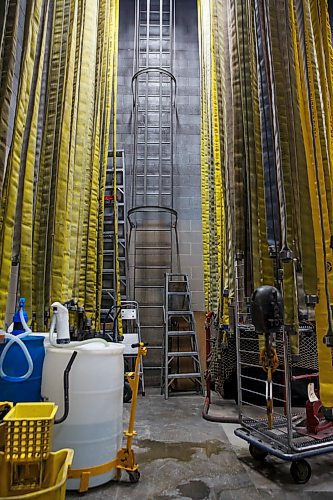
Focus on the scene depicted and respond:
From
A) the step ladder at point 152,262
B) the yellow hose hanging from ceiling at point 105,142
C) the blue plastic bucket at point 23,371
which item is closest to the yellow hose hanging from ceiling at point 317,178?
the blue plastic bucket at point 23,371

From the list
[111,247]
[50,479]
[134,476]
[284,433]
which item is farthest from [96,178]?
[50,479]

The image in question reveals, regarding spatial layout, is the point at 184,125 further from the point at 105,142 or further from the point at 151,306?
the point at 151,306

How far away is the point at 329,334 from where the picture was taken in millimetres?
1732

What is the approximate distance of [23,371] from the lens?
180 centimetres

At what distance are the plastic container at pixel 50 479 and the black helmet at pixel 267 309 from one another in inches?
47.5

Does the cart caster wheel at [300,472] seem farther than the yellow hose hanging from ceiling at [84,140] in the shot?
No

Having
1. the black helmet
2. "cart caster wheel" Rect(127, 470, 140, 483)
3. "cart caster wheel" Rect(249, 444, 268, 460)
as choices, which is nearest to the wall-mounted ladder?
the black helmet

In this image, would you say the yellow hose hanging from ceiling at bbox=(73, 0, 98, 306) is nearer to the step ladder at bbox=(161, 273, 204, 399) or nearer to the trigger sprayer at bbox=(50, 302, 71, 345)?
the trigger sprayer at bbox=(50, 302, 71, 345)

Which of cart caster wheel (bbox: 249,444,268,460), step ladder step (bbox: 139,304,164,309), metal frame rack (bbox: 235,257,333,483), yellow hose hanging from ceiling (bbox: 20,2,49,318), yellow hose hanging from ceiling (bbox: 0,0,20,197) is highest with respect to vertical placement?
yellow hose hanging from ceiling (bbox: 0,0,20,197)

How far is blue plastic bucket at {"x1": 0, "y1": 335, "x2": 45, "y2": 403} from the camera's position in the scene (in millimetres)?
1746

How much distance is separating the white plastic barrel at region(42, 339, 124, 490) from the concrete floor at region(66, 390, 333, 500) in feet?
0.63

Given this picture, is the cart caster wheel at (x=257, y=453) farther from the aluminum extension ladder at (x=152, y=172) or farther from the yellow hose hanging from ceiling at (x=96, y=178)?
the aluminum extension ladder at (x=152, y=172)

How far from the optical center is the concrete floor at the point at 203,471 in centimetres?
188

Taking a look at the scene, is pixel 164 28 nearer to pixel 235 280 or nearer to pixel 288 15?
pixel 288 15
